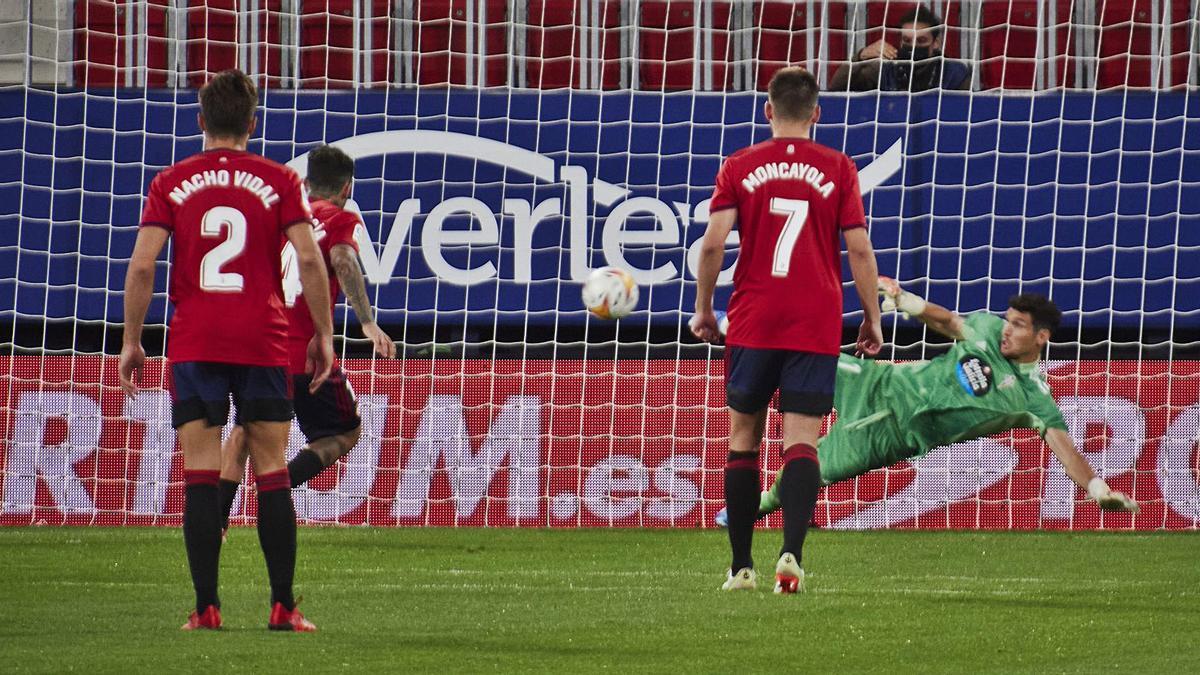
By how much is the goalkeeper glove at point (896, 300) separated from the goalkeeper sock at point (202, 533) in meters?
2.57

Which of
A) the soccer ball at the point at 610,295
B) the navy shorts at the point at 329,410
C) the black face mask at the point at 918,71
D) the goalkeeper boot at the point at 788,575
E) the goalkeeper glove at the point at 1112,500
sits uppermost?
the black face mask at the point at 918,71

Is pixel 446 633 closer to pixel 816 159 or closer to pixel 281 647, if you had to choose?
pixel 281 647

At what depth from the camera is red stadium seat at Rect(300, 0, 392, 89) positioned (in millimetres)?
11562

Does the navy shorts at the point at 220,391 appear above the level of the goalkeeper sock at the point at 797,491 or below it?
above

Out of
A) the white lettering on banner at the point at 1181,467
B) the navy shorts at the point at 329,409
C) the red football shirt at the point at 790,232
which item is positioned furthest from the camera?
the white lettering on banner at the point at 1181,467

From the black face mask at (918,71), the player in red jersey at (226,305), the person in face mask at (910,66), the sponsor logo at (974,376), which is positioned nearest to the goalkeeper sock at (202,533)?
the player in red jersey at (226,305)

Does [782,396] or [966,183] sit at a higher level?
[966,183]

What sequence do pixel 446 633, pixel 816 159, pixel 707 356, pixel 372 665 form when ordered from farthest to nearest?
pixel 707 356, pixel 816 159, pixel 446 633, pixel 372 665

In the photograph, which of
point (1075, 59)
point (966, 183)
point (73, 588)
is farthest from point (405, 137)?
point (73, 588)

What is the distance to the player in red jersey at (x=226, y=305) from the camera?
4.96 metres

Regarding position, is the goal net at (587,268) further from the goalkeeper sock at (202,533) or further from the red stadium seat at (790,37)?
the goalkeeper sock at (202,533)

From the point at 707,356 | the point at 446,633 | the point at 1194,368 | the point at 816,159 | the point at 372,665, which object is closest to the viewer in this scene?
the point at 372,665

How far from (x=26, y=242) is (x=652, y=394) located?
3393mm

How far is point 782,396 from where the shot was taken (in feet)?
19.8
